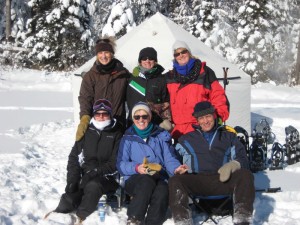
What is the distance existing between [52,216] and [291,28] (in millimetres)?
27555

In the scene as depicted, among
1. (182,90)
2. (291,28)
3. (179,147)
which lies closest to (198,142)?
(179,147)

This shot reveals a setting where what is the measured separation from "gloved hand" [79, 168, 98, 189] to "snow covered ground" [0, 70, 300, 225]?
1.05 feet

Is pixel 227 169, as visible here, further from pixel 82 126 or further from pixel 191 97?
pixel 82 126

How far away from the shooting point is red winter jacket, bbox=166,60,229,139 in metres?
4.59

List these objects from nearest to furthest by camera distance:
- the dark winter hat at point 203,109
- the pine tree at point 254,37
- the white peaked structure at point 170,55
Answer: the dark winter hat at point 203,109
the white peaked structure at point 170,55
the pine tree at point 254,37

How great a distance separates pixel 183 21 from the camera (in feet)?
90.9

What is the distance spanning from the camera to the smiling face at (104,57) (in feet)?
15.9

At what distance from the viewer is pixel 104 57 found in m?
4.88

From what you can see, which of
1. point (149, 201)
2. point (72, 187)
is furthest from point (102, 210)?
point (149, 201)

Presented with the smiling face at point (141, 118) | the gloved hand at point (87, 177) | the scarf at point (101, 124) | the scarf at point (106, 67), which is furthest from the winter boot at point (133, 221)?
the scarf at point (106, 67)

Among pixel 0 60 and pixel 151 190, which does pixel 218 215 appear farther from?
pixel 0 60

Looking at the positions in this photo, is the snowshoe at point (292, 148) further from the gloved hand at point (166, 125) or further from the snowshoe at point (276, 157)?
the gloved hand at point (166, 125)

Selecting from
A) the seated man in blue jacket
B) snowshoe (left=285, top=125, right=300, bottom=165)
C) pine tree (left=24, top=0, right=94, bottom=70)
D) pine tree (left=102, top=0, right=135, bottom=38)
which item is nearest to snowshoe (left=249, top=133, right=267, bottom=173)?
snowshoe (left=285, top=125, right=300, bottom=165)

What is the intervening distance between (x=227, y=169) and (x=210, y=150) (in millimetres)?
387
